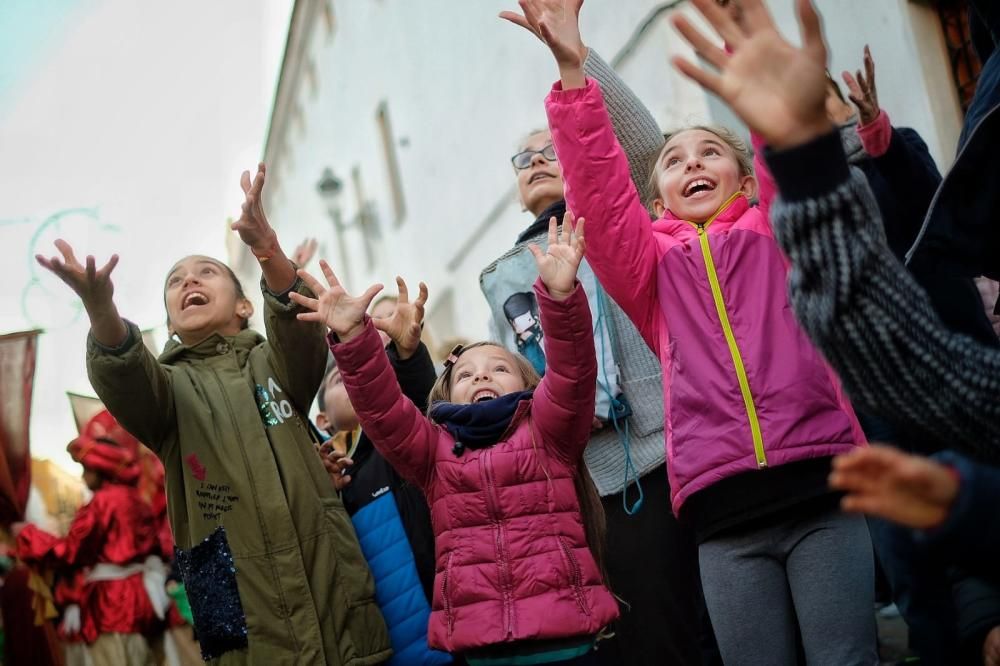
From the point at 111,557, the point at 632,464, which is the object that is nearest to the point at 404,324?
the point at 632,464

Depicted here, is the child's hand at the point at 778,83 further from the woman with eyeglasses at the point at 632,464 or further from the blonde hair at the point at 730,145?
the blonde hair at the point at 730,145

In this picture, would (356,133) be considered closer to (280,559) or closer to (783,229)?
(280,559)

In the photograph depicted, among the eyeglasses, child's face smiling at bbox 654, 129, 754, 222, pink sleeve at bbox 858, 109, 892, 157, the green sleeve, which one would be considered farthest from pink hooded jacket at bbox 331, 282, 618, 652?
pink sleeve at bbox 858, 109, 892, 157

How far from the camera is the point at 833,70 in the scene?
20.6 ft

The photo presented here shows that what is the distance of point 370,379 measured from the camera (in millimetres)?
3105

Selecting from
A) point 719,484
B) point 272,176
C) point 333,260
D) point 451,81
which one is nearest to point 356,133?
point 333,260

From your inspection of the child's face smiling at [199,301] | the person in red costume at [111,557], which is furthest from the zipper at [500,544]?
the person in red costume at [111,557]

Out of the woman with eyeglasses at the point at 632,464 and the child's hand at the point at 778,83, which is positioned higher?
the child's hand at the point at 778,83

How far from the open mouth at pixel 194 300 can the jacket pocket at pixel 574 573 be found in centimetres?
151

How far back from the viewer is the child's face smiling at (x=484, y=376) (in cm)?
341

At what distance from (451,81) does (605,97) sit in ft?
35.7

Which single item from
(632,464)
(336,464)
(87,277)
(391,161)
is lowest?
(632,464)

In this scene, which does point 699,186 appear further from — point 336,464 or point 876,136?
point 336,464

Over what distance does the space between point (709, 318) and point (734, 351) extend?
12 centimetres
